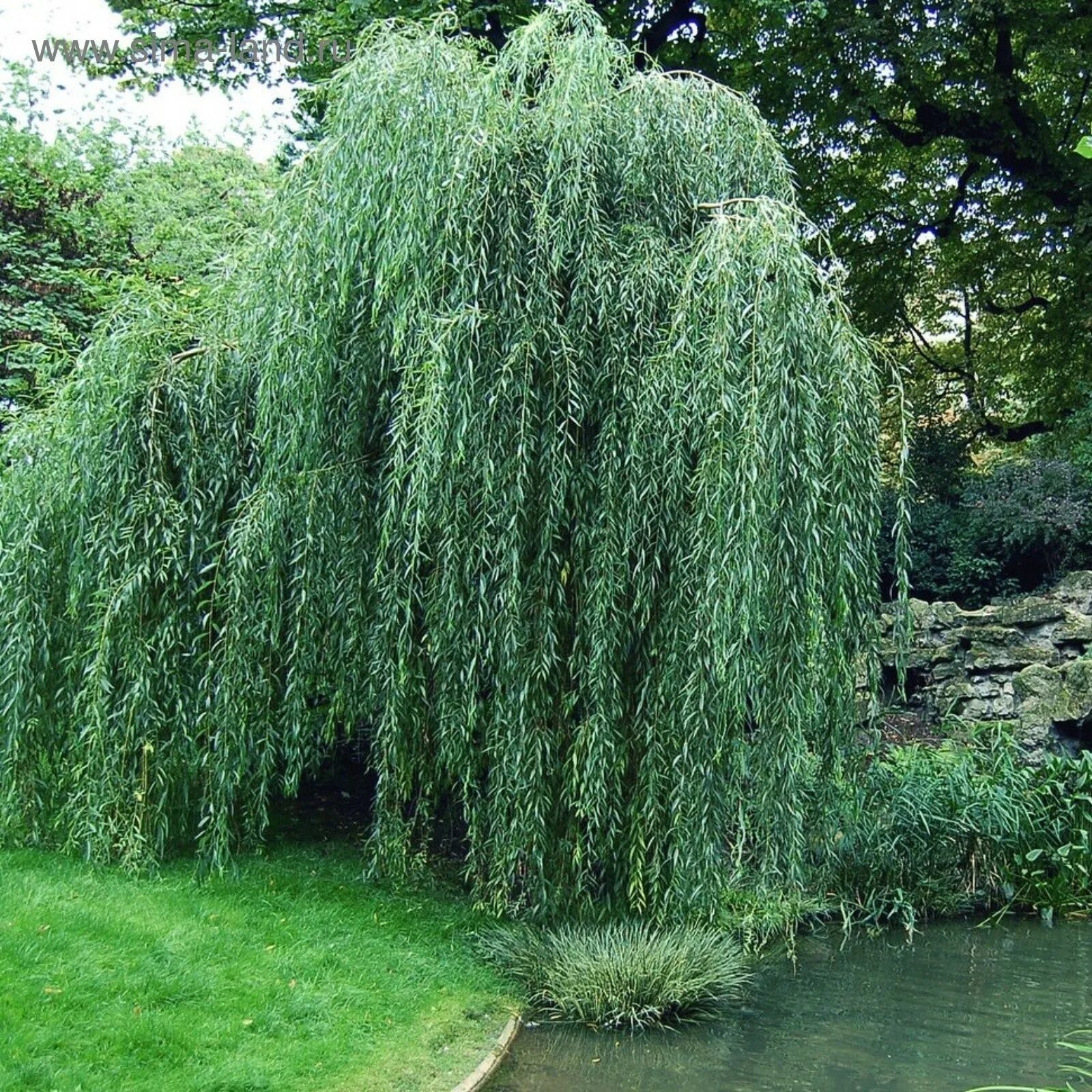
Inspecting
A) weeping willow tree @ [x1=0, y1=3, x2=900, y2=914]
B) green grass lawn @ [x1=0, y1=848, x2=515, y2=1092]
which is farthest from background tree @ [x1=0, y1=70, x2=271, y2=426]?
green grass lawn @ [x1=0, y1=848, x2=515, y2=1092]

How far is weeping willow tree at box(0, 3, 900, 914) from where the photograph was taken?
579 centimetres

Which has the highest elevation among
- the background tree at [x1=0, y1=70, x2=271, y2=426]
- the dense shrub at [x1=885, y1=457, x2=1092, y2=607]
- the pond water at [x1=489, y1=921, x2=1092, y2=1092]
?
the background tree at [x1=0, y1=70, x2=271, y2=426]

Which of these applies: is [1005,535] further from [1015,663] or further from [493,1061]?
[493,1061]

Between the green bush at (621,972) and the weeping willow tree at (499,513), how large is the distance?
0.20 meters

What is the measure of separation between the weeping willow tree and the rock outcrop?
393 cm

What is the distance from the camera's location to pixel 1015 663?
10648 mm

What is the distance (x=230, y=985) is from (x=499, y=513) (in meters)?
2.69

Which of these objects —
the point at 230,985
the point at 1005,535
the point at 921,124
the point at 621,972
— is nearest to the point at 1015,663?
the point at 1005,535

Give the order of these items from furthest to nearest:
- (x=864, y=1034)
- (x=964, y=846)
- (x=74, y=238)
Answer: (x=74, y=238) < (x=964, y=846) < (x=864, y=1034)

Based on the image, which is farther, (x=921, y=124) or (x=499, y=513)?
(x=921, y=124)

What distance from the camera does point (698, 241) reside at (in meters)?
6.13

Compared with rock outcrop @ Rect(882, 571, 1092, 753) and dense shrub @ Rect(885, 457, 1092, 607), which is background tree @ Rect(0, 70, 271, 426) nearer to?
rock outcrop @ Rect(882, 571, 1092, 753)

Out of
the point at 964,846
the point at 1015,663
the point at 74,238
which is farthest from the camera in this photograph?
the point at 74,238

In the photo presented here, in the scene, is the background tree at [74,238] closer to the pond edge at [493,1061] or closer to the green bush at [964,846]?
the pond edge at [493,1061]
